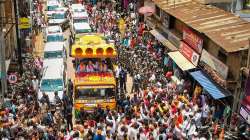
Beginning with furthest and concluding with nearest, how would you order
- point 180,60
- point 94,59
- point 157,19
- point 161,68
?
point 157,19 < point 161,68 < point 180,60 < point 94,59

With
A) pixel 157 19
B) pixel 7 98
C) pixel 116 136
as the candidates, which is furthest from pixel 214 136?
pixel 157 19

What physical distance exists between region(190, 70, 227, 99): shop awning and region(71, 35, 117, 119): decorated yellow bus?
406cm

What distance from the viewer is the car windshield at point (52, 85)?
977 inches

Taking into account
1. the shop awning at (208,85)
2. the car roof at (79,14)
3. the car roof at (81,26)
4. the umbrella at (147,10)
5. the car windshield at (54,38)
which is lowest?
the car windshield at (54,38)

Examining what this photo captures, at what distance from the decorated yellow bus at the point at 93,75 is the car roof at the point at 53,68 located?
2162mm

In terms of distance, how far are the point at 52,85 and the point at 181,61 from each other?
698cm

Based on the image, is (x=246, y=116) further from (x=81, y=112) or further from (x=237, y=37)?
(x=81, y=112)

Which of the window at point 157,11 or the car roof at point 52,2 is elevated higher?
the window at point 157,11

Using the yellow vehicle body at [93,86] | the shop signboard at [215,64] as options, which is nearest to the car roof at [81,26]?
the yellow vehicle body at [93,86]

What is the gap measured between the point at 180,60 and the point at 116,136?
967cm

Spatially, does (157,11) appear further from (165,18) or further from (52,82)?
(52,82)

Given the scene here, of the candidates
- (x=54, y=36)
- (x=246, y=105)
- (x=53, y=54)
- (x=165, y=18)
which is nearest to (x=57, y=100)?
(x=246, y=105)

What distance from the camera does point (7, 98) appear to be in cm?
2312

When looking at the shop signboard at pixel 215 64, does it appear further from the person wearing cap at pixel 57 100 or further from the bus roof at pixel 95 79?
the person wearing cap at pixel 57 100
